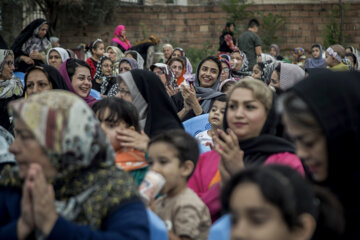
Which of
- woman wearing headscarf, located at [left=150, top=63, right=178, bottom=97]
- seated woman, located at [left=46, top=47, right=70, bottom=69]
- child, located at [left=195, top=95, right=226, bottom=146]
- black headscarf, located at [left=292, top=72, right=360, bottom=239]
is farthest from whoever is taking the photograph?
seated woman, located at [left=46, top=47, right=70, bottom=69]

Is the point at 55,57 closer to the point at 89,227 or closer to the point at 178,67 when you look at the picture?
the point at 178,67

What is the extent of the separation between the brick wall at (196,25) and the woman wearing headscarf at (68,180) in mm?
16915

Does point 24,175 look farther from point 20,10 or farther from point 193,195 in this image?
point 20,10

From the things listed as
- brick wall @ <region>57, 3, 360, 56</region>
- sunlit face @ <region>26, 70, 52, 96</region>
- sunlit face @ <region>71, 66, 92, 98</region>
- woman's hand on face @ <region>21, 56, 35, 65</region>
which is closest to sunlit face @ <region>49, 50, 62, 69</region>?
woman's hand on face @ <region>21, 56, 35, 65</region>

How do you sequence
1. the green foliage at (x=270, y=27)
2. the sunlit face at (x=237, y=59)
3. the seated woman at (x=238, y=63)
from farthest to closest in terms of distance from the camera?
the green foliage at (x=270, y=27), the sunlit face at (x=237, y=59), the seated woman at (x=238, y=63)

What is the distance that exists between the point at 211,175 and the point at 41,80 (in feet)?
8.22

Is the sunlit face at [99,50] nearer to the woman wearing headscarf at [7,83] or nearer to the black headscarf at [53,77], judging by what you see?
the woman wearing headscarf at [7,83]

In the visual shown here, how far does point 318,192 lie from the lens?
6.71ft

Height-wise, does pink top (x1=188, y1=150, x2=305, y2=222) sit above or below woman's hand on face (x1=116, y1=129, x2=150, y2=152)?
below

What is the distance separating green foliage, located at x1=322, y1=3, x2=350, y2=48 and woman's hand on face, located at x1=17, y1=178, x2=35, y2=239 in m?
17.6

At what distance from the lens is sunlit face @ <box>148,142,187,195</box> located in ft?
9.75

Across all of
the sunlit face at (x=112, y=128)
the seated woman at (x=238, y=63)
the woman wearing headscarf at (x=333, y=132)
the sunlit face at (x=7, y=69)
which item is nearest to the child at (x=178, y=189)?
the sunlit face at (x=112, y=128)

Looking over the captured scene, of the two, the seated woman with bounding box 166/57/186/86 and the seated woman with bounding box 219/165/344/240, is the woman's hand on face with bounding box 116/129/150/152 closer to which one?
the seated woman with bounding box 219/165/344/240

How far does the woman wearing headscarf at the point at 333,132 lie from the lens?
1921mm
